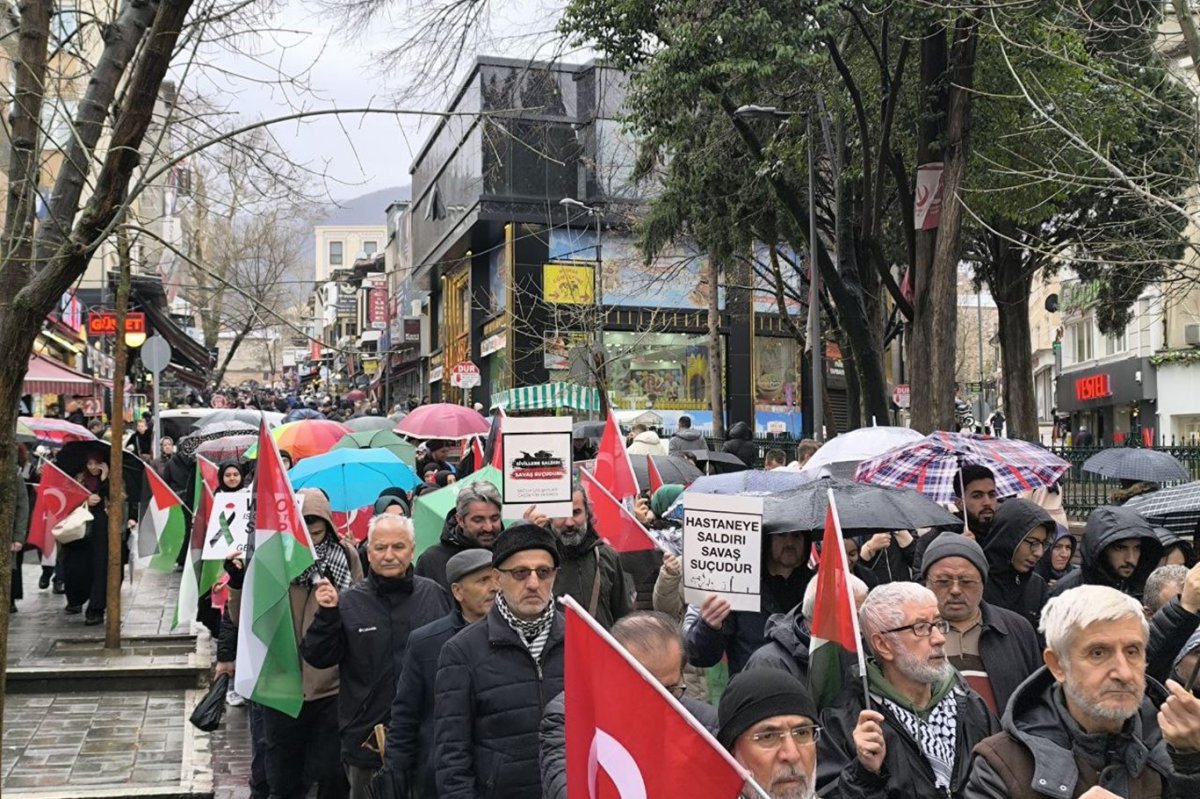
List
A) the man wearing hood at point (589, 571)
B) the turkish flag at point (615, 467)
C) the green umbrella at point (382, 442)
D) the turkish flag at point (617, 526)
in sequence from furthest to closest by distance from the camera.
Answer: the green umbrella at point (382, 442) → the turkish flag at point (615, 467) → the turkish flag at point (617, 526) → the man wearing hood at point (589, 571)

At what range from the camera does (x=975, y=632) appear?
5.30 metres

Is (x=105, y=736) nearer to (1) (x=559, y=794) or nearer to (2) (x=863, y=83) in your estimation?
(1) (x=559, y=794)

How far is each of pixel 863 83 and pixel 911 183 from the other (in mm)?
2302

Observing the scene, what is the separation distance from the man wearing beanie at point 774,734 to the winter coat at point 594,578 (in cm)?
370

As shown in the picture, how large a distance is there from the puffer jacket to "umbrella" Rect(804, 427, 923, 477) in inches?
173

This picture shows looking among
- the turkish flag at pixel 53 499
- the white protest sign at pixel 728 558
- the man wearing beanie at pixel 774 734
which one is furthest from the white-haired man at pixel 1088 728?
the turkish flag at pixel 53 499

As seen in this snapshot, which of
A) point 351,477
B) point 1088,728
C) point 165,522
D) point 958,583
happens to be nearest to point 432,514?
point 351,477

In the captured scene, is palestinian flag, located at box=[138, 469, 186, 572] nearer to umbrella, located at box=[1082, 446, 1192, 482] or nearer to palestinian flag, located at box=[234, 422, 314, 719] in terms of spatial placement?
palestinian flag, located at box=[234, 422, 314, 719]

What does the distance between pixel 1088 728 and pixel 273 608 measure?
171 inches

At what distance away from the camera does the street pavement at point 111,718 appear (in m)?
8.70

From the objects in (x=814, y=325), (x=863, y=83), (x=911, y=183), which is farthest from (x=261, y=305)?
(x=814, y=325)

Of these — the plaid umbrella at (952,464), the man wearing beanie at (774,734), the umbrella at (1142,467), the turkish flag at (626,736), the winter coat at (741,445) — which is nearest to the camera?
the turkish flag at (626,736)

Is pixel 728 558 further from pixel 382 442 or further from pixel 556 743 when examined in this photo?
pixel 382 442

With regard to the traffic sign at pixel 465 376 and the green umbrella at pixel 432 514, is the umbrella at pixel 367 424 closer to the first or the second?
the green umbrella at pixel 432 514
